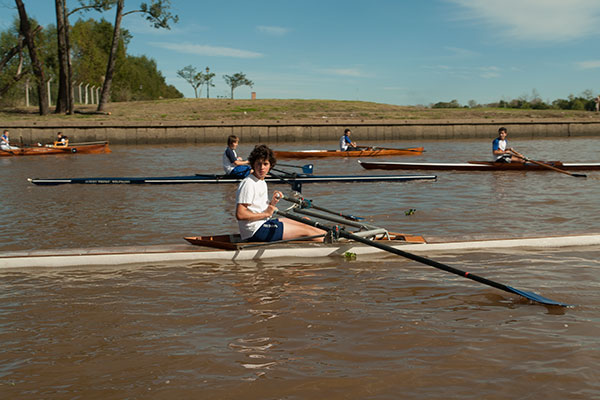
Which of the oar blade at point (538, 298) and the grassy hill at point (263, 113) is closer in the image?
the oar blade at point (538, 298)

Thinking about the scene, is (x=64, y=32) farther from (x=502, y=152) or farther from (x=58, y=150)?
(x=502, y=152)

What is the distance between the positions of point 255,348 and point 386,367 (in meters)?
1.00

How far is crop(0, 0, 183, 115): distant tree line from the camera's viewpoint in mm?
35844

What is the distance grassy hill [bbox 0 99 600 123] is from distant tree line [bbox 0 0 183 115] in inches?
80.5

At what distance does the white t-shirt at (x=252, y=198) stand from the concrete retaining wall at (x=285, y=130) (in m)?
28.6

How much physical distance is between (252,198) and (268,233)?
517 millimetres

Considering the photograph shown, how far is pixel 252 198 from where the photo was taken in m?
6.02

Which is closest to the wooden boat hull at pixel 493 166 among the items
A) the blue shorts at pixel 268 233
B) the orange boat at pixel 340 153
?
the orange boat at pixel 340 153

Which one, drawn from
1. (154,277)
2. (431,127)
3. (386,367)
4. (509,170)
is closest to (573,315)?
(386,367)

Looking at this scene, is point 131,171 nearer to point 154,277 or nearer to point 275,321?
point 154,277

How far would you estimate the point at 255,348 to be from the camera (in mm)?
4031

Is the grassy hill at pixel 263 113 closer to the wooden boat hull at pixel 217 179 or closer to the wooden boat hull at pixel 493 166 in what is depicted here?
the wooden boat hull at pixel 493 166

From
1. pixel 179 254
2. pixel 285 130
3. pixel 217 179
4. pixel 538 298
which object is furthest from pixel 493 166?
pixel 285 130

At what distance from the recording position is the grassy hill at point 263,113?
38031mm
